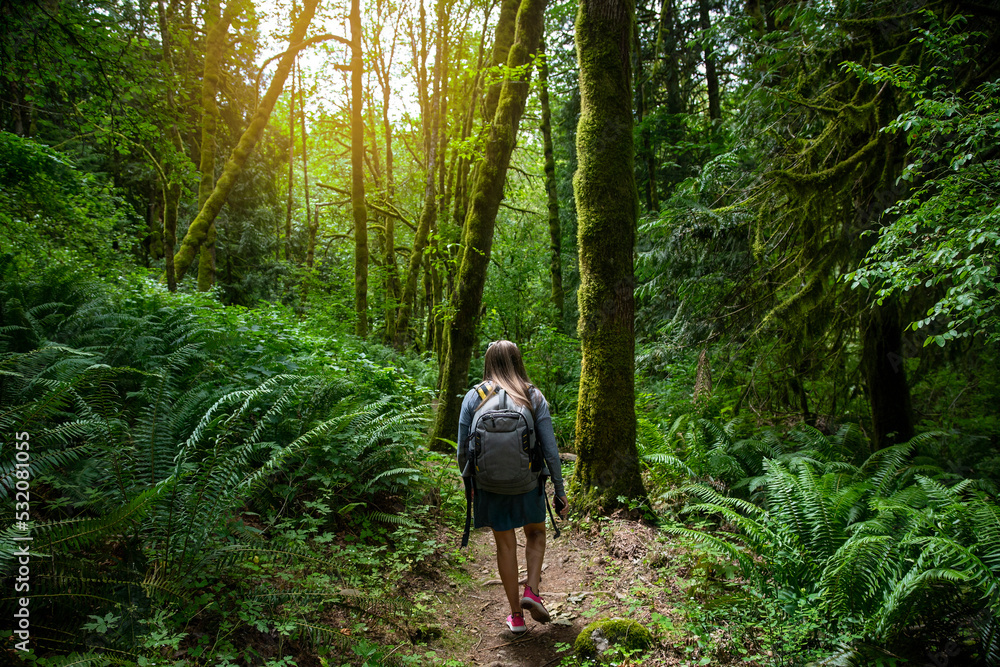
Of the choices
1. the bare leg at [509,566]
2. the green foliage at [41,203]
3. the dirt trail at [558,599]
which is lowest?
the dirt trail at [558,599]

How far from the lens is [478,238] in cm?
796

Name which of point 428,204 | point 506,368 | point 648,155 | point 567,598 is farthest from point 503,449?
point 648,155

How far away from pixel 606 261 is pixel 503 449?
2566mm

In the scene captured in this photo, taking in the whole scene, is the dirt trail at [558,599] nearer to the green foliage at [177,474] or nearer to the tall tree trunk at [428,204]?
the green foliage at [177,474]

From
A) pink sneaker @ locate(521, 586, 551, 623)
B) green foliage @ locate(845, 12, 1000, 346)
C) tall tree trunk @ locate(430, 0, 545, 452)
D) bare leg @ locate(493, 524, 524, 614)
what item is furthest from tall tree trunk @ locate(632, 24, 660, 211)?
pink sneaker @ locate(521, 586, 551, 623)

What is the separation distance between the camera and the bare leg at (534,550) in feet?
12.0

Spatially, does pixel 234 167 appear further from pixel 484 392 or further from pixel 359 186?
pixel 484 392

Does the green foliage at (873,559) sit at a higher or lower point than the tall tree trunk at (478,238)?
lower

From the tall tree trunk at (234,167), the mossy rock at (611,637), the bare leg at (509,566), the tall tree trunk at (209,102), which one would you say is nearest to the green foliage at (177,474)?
the bare leg at (509,566)

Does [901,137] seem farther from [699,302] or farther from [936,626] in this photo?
[936,626]

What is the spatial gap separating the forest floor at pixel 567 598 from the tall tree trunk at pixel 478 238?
3.01 meters

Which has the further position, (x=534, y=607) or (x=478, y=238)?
(x=478, y=238)

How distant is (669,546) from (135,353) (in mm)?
5393

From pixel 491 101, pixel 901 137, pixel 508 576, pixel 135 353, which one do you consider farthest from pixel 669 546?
pixel 491 101
